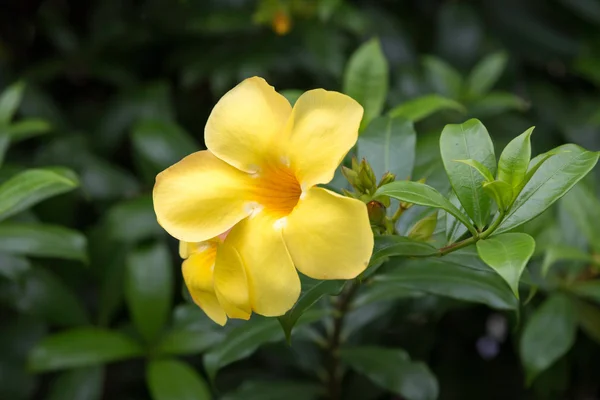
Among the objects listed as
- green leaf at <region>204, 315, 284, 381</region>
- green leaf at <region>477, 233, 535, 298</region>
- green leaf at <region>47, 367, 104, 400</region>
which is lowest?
green leaf at <region>47, 367, 104, 400</region>

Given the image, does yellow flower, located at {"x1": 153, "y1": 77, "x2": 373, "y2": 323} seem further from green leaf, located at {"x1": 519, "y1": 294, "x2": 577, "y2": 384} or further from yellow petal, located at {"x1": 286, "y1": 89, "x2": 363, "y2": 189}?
green leaf, located at {"x1": 519, "y1": 294, "x2": 577, "y2": 384}

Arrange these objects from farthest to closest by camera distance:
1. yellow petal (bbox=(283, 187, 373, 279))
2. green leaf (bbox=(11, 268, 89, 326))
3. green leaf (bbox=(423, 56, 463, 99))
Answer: green leaf (bbox=(423, 56, 463, 99)) < green leaf (bbox=(11, 268, 89, 326)) < yellow petal (bbox=(283, 187, 373, 279))

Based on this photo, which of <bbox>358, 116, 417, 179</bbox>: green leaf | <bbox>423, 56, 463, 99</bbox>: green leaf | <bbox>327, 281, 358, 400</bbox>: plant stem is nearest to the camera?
<bbox>358, 116, 417, 179</bbox>: green leaf

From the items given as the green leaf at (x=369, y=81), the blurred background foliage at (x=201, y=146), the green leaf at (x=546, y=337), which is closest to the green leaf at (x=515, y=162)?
the blurred background foliage at (x=201, y=146)

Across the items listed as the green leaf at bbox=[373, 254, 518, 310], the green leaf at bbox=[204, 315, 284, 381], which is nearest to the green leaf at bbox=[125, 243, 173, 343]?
the green leaf at bbox=[204, 315, 284, 381]

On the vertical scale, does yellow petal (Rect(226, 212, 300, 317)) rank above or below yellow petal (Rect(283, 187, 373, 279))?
below

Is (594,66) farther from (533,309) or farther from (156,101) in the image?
(156,101)

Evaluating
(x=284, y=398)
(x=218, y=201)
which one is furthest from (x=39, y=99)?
(x=218, y=201)
